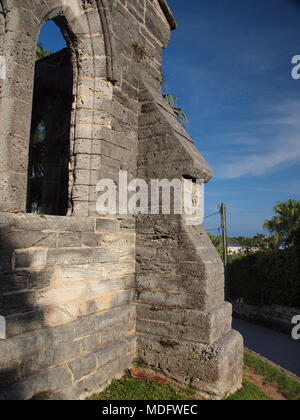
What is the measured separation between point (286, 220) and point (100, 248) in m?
18.1

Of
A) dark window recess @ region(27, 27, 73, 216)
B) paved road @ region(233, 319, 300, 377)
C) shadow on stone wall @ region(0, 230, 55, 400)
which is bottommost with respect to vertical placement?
paved road @ region(233, 319, 300, 377)

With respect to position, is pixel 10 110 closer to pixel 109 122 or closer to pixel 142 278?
pixel 109 122

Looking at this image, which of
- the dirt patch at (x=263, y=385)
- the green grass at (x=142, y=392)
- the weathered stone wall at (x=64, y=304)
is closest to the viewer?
the weathered stone wall at (x=64, y=304)

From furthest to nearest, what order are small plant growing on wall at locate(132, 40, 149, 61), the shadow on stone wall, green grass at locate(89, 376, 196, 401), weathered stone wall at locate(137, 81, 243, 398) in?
small plant growing on wall at locate(132, 40, 149, 61) < weathered stone wall at locate(137, 81, 243, 398) < green grass at locate(89, 376, 196, 401) < the shadow on stone wall

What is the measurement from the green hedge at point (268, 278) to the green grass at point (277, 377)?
336 inches

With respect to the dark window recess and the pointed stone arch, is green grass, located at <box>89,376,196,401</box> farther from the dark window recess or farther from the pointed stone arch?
the dark window recess

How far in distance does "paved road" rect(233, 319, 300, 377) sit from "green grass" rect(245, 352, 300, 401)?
2.68 m

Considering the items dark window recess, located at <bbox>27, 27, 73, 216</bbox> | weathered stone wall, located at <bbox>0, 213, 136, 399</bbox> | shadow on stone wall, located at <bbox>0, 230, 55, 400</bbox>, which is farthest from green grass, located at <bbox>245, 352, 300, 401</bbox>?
dark window recess, located at <bbox>27, 27, 73, 216</bbox>

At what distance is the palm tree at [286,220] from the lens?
749 inches

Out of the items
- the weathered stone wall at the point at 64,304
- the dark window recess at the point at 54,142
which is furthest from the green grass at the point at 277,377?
the dark window recess at the point at 54,142

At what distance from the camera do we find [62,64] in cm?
557

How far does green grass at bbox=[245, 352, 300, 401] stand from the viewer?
4056mm

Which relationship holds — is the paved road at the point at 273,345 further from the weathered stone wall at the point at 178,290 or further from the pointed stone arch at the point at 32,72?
the pointed stone arch at the point at 32,72

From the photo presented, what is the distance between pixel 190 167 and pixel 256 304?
40.4ft
